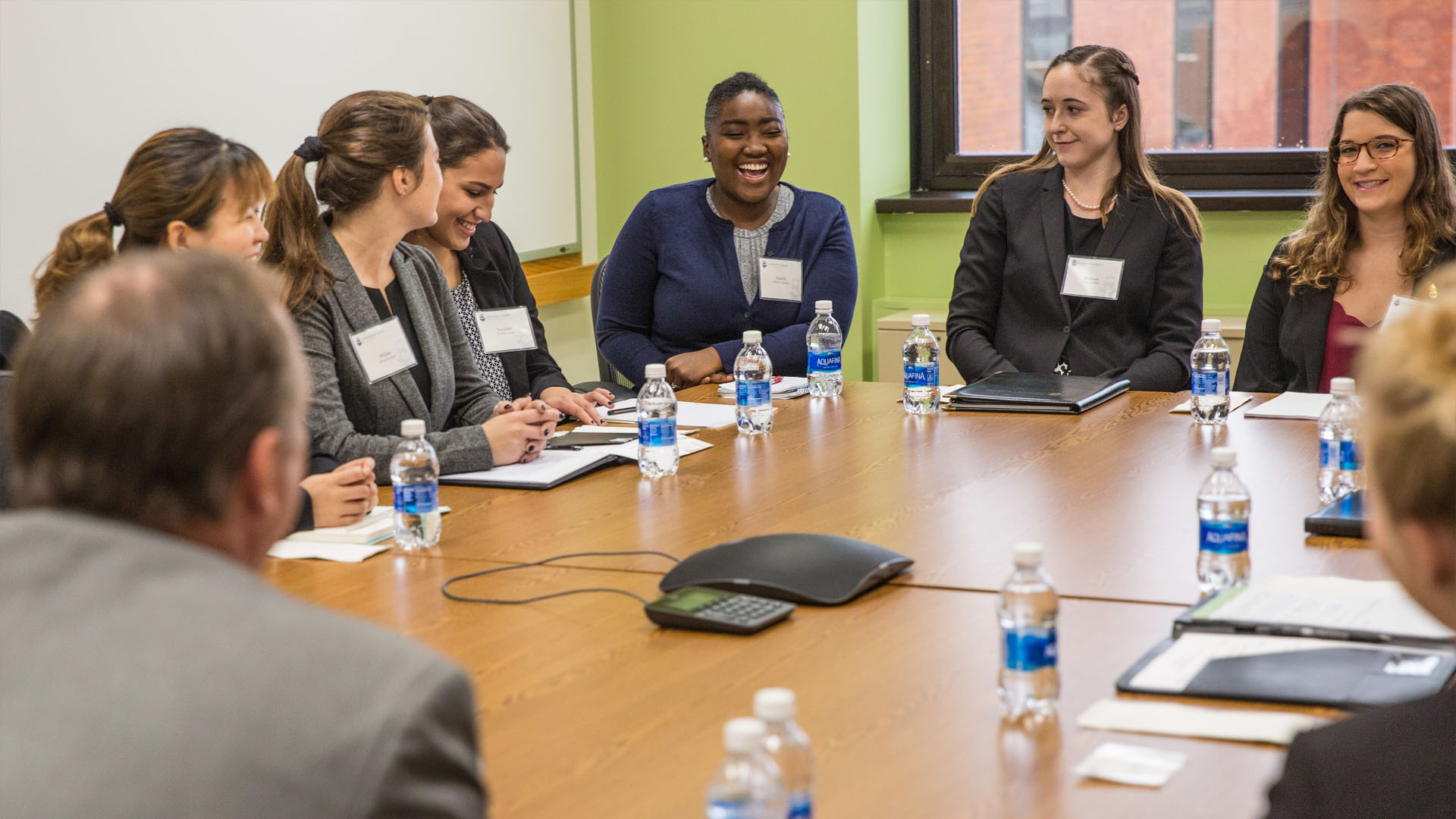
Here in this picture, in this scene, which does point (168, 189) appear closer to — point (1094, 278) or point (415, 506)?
point (415, 506)

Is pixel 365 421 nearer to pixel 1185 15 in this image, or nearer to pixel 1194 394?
pixel 1194 394

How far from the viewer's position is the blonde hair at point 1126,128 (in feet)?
12.7

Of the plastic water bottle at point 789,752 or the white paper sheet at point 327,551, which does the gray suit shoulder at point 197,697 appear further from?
the white paper sheet at point 327,551

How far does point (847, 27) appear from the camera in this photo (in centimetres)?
517

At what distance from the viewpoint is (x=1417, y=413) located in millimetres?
874

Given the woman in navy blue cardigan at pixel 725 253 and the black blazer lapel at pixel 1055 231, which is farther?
the woman in navy blue cardigan at pixel 725 253

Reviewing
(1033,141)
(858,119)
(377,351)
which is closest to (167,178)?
(377,351)

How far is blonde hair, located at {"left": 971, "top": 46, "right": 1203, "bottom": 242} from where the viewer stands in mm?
3883

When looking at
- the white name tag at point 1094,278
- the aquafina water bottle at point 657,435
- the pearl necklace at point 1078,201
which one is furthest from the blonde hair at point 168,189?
the pearl necklace at point 1078,201

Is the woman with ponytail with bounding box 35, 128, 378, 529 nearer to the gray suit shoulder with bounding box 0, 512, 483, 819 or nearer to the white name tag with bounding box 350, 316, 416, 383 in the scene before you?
the white name tag with bounding box 350, 316, 416, 383

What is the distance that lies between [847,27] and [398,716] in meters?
4.70

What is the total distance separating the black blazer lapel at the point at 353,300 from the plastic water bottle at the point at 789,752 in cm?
182

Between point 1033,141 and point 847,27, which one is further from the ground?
point 847,27

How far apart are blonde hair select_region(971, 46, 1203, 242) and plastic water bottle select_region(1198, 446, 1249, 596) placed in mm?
2120
